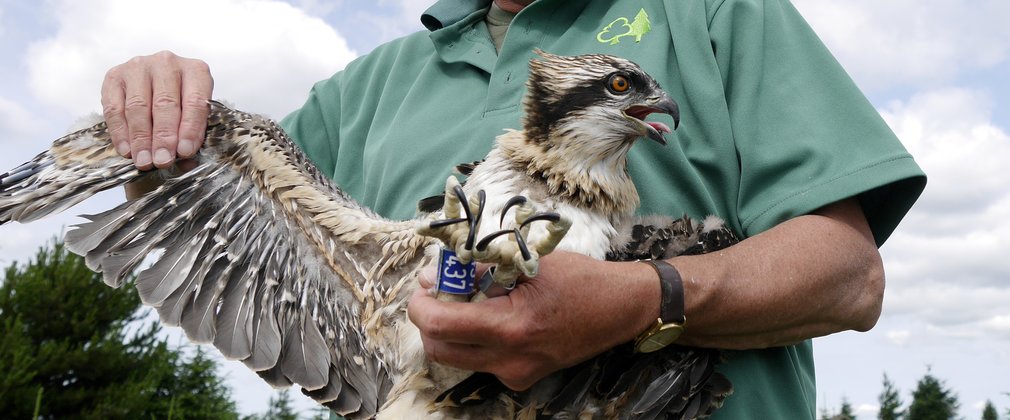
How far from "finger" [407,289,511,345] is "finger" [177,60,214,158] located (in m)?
1.47

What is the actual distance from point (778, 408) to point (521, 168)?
3.83 ft

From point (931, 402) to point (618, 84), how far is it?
21.7m

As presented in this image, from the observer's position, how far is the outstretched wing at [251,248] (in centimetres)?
331

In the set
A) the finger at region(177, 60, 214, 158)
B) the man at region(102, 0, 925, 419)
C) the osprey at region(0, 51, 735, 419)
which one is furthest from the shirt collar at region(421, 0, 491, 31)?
the finger at region(177, 60, 214, 158)

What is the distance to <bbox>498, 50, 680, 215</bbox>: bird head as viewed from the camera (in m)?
2.98

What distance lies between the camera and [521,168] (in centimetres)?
301

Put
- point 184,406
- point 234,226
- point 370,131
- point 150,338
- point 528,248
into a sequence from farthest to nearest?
point 150,338 < point 184,406 < point 370,131 < point 234,226 < point 528,248

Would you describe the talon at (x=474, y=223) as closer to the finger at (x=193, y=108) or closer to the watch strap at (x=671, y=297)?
the watch strap at (x=671, y=297)

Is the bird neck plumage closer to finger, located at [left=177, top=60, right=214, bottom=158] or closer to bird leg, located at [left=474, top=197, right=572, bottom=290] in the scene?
bird leg, located at [left=474, top=197, right=572, bottom=290]

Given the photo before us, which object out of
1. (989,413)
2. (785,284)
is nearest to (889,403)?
(989,413)

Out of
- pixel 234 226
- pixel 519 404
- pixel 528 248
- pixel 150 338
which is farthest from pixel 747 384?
pixel 150 338

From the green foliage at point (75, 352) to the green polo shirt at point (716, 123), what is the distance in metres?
14.8

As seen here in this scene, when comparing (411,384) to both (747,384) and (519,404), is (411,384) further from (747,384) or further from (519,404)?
(747,384)

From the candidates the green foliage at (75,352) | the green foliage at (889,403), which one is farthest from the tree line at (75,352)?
the green foliage at (889,403)
